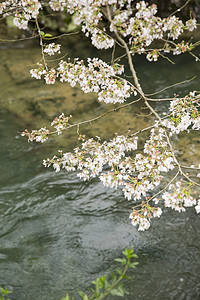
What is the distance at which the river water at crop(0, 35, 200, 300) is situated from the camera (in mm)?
3834

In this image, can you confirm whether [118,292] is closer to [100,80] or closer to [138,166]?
[138,166]

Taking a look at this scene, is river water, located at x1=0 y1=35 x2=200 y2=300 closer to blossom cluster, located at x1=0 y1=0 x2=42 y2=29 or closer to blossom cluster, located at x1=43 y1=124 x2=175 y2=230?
blossom cluster, located at x1=43 y1=124 x2=175 y2=230

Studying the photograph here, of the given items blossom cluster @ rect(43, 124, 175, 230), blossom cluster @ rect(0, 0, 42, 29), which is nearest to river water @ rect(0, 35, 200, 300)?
blossom cluster @ rect(43, 124, 175, 230)

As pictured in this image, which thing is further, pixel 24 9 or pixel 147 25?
pixel 24 9

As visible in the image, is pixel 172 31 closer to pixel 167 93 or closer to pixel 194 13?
pixel 167 93

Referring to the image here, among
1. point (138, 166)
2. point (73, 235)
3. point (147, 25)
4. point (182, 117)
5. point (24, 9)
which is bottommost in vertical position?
point (73, 235)

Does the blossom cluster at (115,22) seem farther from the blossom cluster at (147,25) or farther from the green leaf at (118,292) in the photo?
the green leaf at (118,292)

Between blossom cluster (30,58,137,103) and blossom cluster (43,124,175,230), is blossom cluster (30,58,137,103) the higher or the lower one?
the higher one

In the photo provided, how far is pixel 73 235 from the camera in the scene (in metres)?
4.39

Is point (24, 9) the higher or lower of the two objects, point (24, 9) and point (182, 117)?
the higher

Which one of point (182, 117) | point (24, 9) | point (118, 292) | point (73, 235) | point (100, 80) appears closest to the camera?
point (118, 292)

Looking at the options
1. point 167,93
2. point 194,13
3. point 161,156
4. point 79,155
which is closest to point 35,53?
point 167,93

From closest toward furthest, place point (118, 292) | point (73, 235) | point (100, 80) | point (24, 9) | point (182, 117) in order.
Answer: point (118, 292), point (182, 117), point (100, 80), point (73, 235), point (24, 9)

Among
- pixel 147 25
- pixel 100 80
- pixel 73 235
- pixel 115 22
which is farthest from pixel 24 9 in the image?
pixel 73 235
